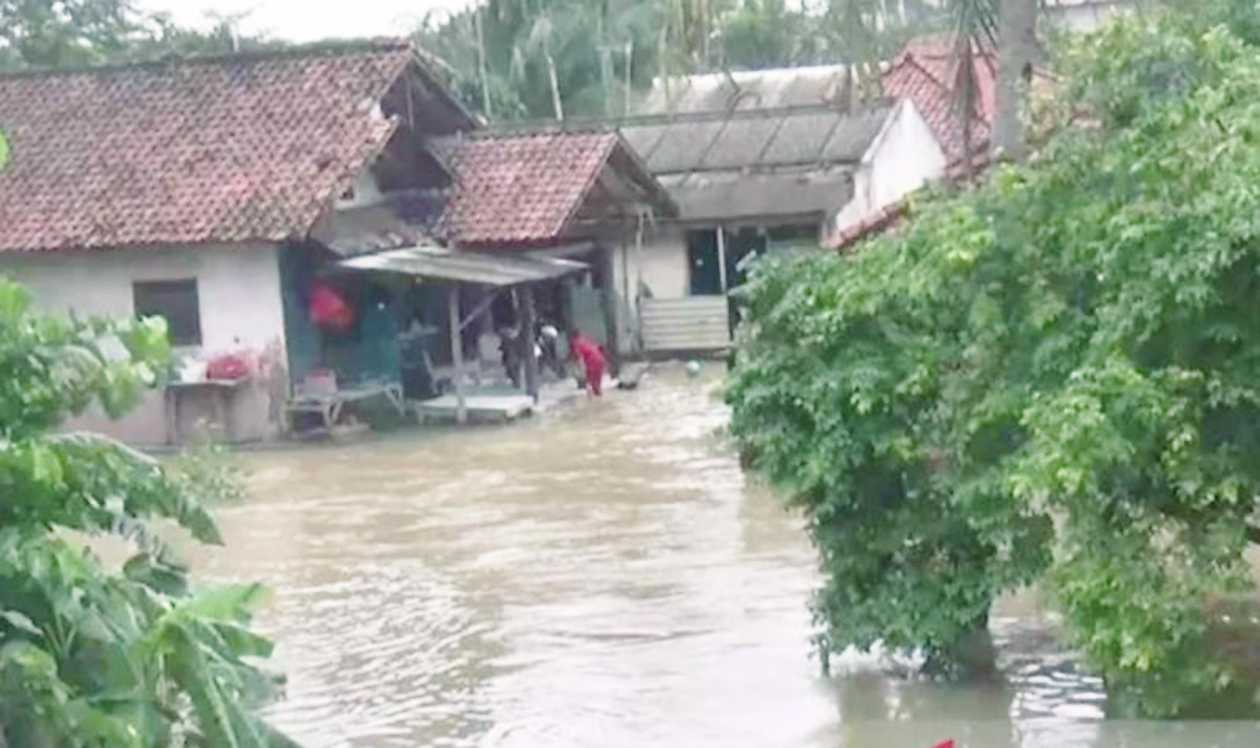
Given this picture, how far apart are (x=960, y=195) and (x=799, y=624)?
3163 millimetres

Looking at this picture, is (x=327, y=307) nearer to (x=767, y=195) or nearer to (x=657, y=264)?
(x=657, y=264)

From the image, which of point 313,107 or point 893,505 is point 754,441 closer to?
point 893,505

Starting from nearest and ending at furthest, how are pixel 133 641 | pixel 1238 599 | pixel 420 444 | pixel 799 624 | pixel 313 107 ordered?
1. pixel 133 641
2. pixel 1238 599
3. pixel 799 624
4. pixel 420 444
5. pixel 313 107

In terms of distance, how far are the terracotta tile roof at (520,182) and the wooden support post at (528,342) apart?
3.21 feet

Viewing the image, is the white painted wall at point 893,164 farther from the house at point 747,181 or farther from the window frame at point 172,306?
the window frame at point 172,306

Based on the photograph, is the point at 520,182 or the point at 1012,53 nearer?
the point at 1012,53

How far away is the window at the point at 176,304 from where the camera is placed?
2684 cm

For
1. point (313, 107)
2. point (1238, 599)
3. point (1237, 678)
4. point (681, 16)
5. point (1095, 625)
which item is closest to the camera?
point (1095, 625)

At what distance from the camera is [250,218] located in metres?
25.8

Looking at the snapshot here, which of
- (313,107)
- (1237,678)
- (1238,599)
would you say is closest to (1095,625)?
(1237,678)

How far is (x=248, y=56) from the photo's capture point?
2853 cm

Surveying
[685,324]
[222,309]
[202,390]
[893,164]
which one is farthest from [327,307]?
[893,164]

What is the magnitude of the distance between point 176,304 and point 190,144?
1.97 metres

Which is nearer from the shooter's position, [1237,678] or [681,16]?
[1237,678]
